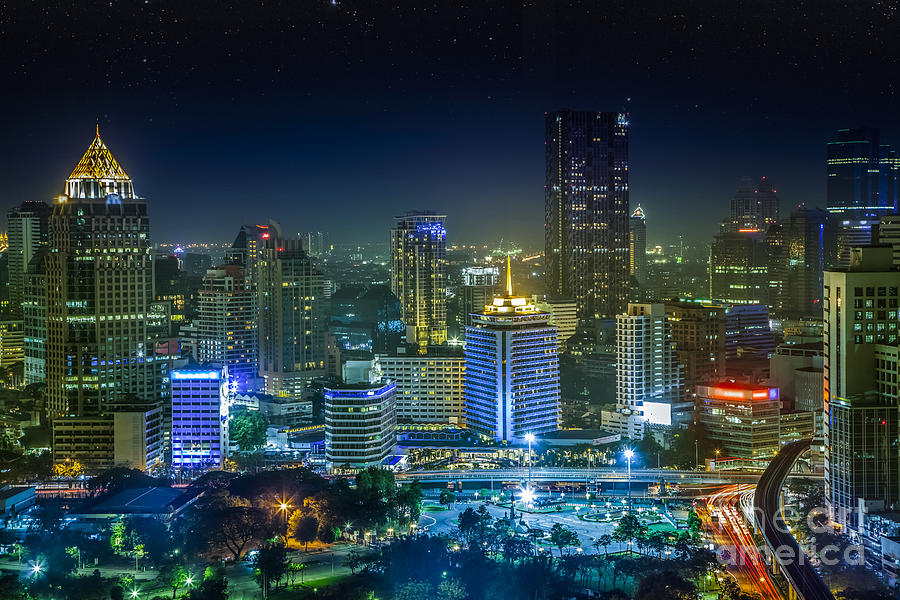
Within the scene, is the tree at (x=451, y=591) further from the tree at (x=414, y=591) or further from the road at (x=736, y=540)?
the road at (x=736, y=540)

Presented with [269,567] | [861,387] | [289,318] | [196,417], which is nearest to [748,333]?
[289,318]

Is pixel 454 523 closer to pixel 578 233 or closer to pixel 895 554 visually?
pixel 895 554

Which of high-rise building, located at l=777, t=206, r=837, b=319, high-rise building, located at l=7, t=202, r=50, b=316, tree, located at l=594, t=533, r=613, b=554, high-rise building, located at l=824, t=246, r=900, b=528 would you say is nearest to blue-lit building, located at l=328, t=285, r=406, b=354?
high-rise building, located at l=7, t=202, r=50, b=316

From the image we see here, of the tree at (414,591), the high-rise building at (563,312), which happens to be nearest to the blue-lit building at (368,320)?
the high-rise building at (563,312)

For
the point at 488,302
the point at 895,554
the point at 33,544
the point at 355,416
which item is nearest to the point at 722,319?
the point at 488,302

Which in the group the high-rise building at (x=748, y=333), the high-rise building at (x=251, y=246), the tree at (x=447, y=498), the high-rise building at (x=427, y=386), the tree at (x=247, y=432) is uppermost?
the high-rise building at (x=251, y=246)

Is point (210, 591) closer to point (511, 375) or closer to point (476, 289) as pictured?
point (511, 375)
